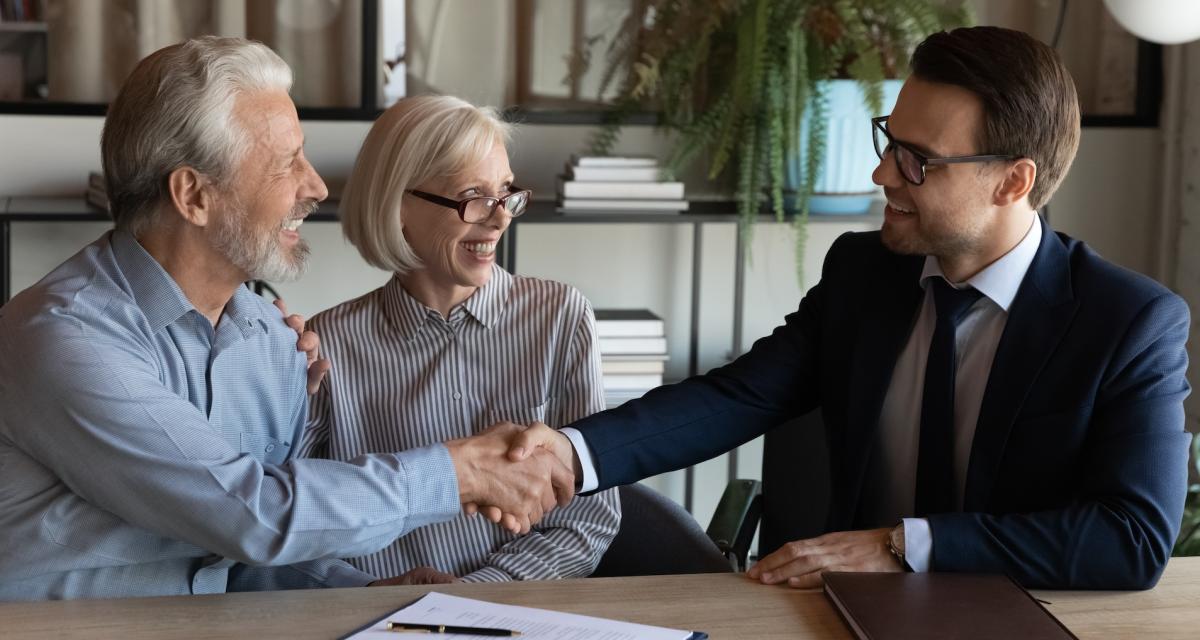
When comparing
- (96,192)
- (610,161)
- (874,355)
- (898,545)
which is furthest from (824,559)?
(96,192)

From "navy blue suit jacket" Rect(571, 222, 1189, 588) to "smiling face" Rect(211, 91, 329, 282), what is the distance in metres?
0.55

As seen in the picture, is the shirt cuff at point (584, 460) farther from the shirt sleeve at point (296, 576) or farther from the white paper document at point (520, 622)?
the white paper document at point (520, 622)

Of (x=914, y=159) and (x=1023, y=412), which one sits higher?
(x=914, y=159)

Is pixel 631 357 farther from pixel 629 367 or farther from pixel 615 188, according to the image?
pixel 615 188

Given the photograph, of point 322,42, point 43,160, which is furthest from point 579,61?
point 43,160

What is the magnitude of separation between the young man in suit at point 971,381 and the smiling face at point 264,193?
46 centimetres

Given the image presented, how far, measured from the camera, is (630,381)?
3357 millimetres

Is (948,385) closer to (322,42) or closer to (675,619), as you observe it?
(675,619)

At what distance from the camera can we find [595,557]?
2158mm

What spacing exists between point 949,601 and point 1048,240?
0.65 metres

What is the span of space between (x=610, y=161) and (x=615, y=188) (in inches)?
2.7

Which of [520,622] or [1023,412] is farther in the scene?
[1023,412]

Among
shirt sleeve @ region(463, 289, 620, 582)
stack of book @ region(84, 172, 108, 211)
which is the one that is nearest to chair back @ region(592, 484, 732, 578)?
shirt sleeve @ region(463, 289, 620, 582)

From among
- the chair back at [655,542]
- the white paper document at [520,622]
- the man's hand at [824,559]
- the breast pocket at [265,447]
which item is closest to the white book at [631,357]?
the chair back at [655,542]
